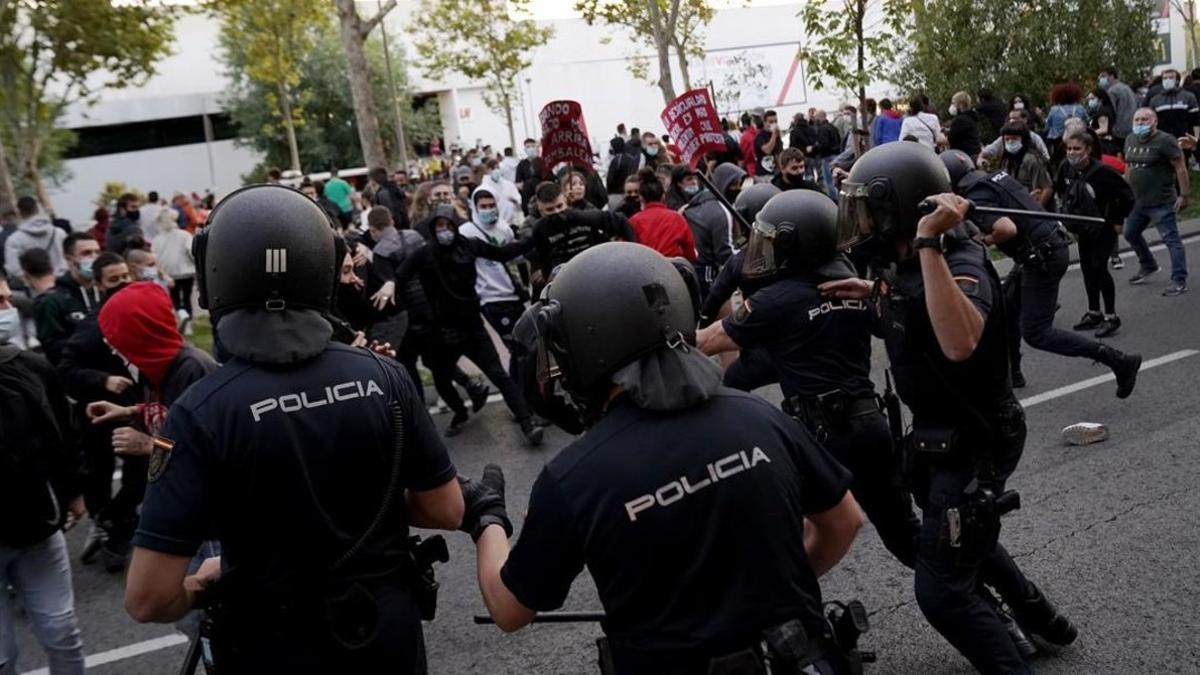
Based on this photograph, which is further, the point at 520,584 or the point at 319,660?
the point at 319,660

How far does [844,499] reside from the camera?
8.43 ft

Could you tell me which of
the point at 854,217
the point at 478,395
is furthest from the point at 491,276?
the point at 854,217

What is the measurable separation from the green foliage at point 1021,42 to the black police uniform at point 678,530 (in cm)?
1971

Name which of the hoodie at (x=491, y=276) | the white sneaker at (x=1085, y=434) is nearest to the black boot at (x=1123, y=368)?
the white sneaker at (x=1085, y=434)

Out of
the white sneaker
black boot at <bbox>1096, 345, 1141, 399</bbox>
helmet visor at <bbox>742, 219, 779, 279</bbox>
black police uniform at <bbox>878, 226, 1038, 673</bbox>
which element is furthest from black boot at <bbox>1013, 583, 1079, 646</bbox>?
black boot at <bbox>1096, 345, 1141, 399</bbox>

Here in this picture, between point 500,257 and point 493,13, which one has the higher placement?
point 493,13

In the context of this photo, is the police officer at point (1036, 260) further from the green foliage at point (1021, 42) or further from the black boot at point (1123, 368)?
the green foliage at point (1021, 42)

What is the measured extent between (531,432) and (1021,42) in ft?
51.1

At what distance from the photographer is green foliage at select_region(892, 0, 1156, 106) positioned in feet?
66.2

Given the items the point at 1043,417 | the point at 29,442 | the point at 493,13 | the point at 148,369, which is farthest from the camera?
the point at 493,13

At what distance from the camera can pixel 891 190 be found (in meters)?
3.72

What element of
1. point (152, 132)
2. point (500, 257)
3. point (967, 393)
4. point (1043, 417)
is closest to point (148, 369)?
point (967, 393)

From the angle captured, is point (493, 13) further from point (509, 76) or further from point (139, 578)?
point (139, 578)

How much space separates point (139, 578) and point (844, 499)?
61.9 inches
